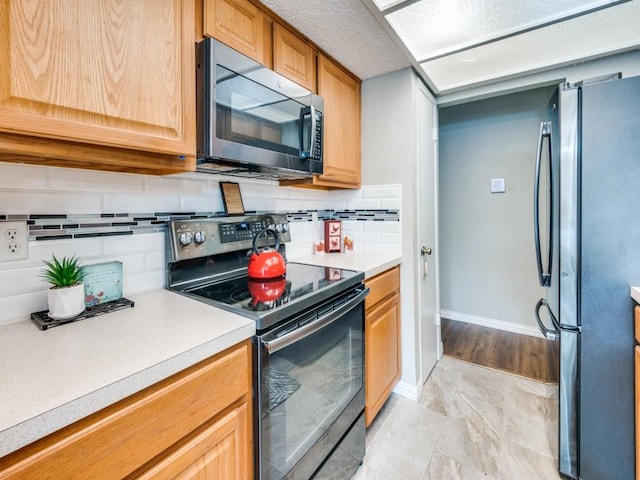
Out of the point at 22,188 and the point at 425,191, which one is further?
the point at 425,191

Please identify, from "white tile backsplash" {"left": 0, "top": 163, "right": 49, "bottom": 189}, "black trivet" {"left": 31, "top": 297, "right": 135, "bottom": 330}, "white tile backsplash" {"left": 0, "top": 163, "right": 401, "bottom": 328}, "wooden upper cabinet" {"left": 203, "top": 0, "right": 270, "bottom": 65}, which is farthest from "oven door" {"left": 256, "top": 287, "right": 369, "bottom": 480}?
"wooden upper cabinet" {"left": 203, "top": 0, "right": 270, "bottom": 65}

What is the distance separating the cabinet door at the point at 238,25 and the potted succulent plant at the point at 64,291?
3.03 feet

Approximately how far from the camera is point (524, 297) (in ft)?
9.57

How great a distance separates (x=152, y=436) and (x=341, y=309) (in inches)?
29.7

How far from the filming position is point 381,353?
172cm

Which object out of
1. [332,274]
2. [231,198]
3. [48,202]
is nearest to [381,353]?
[332,274]

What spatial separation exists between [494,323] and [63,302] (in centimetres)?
337

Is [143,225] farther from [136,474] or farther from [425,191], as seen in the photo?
[425,191]

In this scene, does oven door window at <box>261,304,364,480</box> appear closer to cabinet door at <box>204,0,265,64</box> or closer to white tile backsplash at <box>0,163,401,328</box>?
→ white tile backsplash at <box>0,163,401,328</box>

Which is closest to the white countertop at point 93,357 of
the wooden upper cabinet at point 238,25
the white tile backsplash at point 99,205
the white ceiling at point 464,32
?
the white tile backsplash at point 99,205

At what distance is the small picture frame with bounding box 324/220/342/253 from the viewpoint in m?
2.15

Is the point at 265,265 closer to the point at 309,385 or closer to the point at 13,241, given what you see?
the point at 309,385

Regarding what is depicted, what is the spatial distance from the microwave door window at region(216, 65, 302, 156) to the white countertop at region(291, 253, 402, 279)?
66 cm

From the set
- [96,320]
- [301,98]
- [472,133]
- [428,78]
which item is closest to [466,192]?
[472,133]
